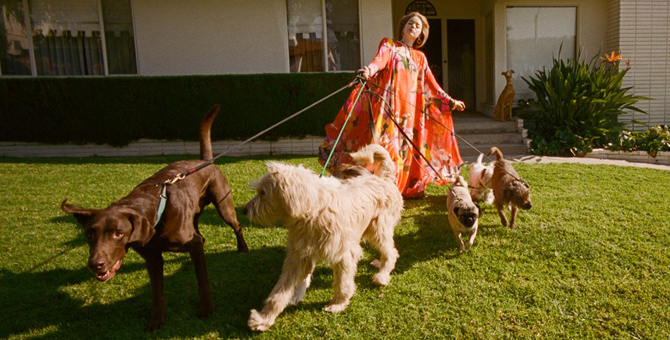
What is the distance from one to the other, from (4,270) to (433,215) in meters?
4.44

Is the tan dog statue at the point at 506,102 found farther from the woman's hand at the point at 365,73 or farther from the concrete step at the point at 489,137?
the woman's hand at the point at 365,73

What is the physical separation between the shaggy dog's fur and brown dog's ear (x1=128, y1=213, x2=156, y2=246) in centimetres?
252

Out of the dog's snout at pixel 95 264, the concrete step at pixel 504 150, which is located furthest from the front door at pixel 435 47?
the dog's snout at pixel 95 264

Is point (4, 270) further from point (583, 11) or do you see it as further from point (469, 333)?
point (583, 11)

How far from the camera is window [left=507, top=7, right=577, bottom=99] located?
10.9 m

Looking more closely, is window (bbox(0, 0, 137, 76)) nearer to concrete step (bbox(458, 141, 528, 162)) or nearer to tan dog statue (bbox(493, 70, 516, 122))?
concrete step (bbox(458, 141, 528, 162))

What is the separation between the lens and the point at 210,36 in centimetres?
971

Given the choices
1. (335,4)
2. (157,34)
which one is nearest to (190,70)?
(157,34)

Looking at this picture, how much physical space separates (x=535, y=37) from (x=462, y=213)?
948 centimetres

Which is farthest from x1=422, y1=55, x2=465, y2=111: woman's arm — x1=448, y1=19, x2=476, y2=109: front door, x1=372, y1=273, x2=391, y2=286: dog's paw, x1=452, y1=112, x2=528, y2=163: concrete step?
x1=448, y1=19, x2=476, y2=109: front door

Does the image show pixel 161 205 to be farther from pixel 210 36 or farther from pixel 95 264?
pixel 210 36

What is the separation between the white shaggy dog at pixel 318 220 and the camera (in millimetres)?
2576

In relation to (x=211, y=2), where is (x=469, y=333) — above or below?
below

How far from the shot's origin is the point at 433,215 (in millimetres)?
5023
